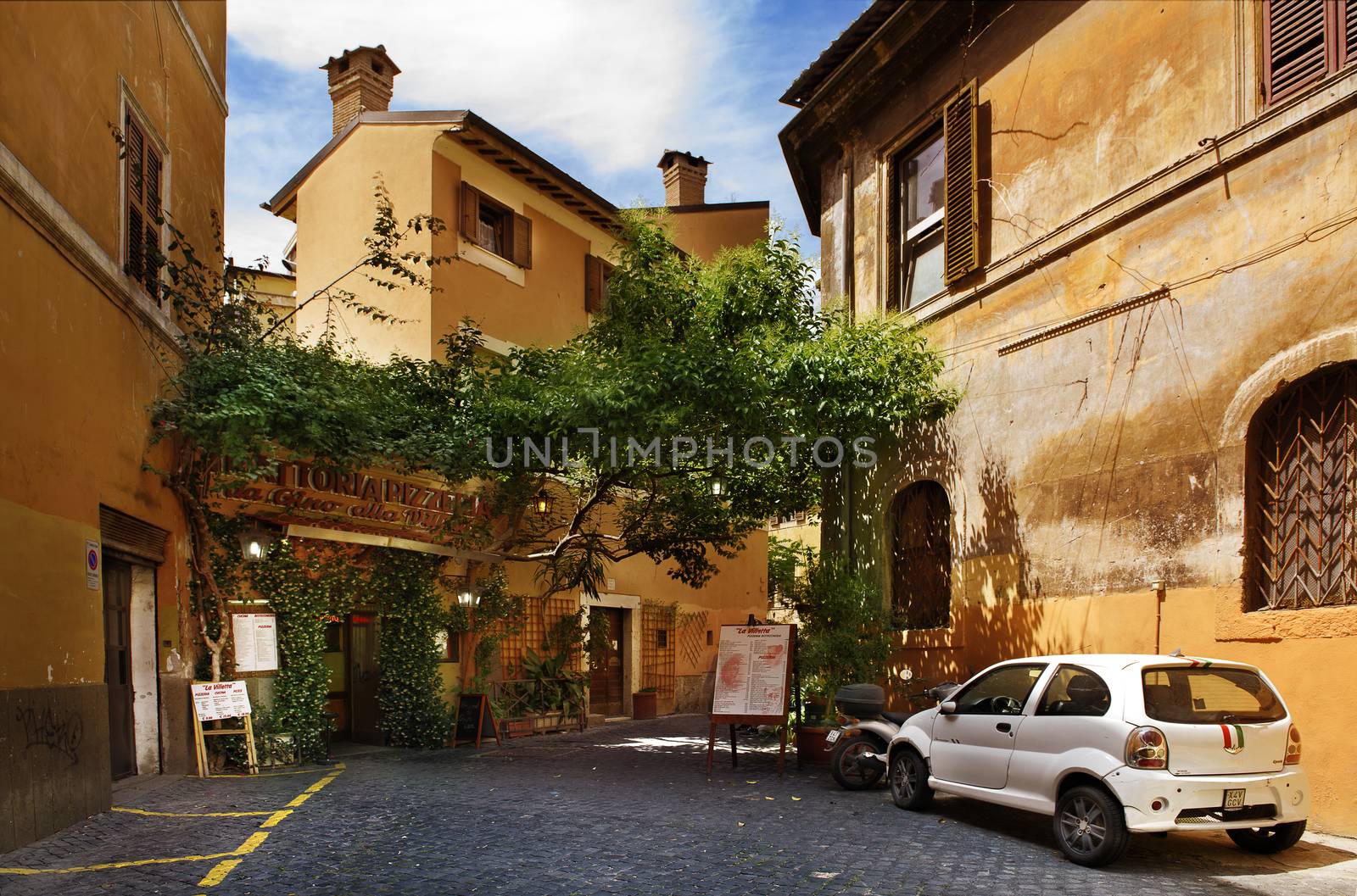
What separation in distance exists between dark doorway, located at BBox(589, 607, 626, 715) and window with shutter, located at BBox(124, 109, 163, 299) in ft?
36.8

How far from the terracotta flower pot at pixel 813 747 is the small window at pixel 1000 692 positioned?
3.71 m

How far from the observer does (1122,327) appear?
33.6 ft

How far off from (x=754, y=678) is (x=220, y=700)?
580 centimetres

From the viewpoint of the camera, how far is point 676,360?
39.1ft

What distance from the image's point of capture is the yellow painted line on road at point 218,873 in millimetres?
6512

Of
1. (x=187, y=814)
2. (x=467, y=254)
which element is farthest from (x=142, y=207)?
(x=467, y=254)

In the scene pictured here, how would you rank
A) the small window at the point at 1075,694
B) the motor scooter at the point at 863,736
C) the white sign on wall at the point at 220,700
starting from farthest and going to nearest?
the white sign on wall at the point at 220,700, the motor scooter at the point at 863,736, the small window at the point at 1075,694

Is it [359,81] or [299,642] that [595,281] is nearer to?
[359,81]

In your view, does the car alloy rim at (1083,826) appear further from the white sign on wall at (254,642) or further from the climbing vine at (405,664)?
the climbing vine at (405,664)

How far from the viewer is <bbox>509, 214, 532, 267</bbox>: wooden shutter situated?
18547mm

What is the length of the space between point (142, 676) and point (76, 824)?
114 inches

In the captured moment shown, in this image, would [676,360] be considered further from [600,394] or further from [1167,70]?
[1167,70]

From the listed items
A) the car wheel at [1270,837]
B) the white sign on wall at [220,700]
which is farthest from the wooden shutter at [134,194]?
the car wheel at [1270,837]

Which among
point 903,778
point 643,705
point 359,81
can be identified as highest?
point 359,81
